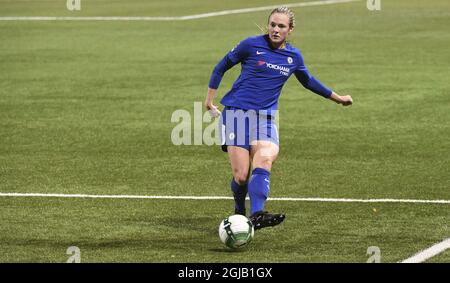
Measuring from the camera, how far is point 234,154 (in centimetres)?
1348

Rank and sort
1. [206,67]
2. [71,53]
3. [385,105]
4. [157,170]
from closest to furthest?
[157,170], [385,105], [206,67], [71,53]

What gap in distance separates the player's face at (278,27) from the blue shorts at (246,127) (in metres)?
0.78

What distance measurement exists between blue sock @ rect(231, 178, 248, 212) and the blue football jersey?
2.69ft

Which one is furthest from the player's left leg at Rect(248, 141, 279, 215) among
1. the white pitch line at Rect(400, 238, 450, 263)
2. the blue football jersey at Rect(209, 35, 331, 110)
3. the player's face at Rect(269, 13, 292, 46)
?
the white pitch line at Rect(400, 238, 450, 263)

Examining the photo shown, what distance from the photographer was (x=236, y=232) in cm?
1236

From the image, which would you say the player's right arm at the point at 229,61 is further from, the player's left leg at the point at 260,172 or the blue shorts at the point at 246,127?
the player's left leg at the point at 260,172

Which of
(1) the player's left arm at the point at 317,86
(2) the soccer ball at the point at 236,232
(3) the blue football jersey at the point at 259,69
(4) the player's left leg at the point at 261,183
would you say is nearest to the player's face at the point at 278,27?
(3) the blue football jersey at the point at 259,69

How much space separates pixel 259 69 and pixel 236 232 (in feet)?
6.62

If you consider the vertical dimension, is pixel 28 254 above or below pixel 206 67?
below

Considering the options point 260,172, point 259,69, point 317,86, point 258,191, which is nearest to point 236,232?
point 258,191

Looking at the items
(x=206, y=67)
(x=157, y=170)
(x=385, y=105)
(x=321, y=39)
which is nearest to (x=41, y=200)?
(x=157, y=170)

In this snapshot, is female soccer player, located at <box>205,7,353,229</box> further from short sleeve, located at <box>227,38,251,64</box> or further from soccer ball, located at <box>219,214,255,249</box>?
soccer ball, located at <box>219,214,255,249</box>
